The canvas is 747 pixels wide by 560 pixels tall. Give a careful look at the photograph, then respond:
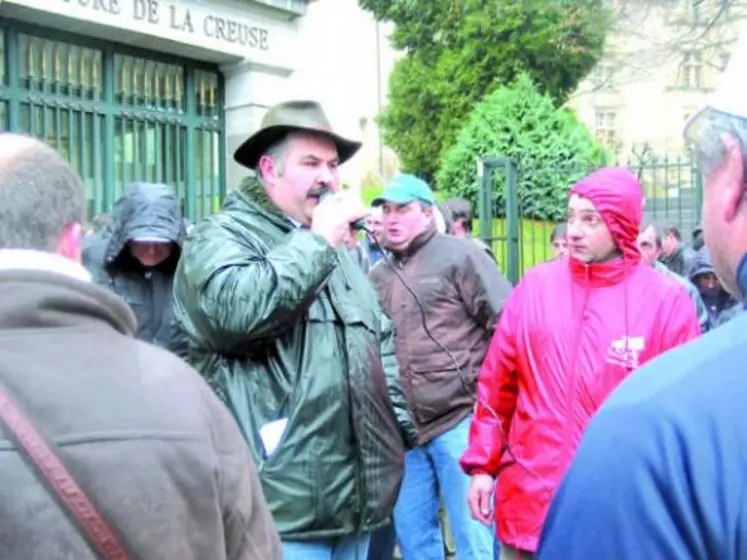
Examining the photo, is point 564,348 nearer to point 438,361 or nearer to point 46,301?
point 438,361

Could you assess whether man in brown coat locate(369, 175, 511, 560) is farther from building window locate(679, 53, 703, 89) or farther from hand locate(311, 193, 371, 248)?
building window locate(679, 53, 703, 89)

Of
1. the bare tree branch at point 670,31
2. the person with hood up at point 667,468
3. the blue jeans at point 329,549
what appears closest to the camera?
the person with hood up at point 667,468

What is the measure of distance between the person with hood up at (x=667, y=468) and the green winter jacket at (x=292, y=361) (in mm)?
1824

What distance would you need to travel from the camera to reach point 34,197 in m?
1.89

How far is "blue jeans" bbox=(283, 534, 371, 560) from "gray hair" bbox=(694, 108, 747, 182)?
79.7 inches

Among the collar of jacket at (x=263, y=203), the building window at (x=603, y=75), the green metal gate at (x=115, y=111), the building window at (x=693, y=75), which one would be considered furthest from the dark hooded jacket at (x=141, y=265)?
the building window at (x=603, y=75)

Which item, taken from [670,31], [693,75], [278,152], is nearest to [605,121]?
[693,75]

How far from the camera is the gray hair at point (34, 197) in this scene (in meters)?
1.88

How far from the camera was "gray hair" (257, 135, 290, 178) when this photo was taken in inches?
137

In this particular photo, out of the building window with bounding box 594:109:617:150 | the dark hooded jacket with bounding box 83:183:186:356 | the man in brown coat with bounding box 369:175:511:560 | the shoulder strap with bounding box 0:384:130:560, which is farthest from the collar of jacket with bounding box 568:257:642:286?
the building window with bounding box 594:109:617:150

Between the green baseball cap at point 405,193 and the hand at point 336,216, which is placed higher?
the green baseball cap at point 405,193

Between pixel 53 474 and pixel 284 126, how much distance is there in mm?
1911

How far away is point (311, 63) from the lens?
849 centimetres

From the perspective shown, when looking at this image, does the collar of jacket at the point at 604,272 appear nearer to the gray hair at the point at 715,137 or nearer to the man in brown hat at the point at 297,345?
the man in brown hat at the point at 297,345
